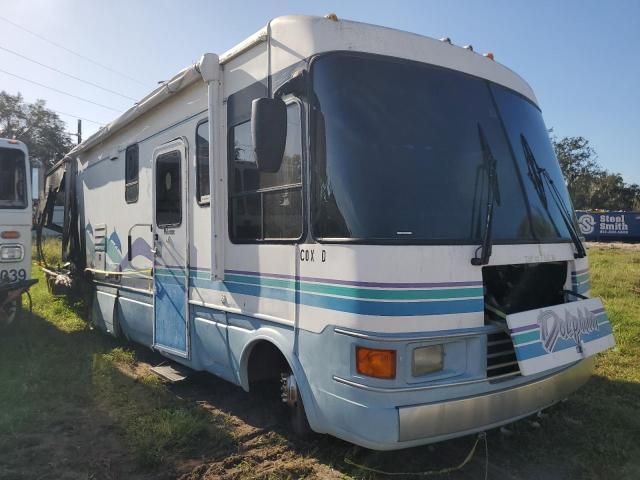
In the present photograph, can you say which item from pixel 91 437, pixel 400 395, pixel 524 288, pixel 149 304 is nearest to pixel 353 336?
pixel 400 395

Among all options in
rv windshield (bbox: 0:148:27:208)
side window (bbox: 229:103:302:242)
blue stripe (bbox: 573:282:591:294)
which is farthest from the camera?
rv windshield (bbox: 0:148:27:208)

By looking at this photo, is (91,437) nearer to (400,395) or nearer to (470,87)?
(400,395)

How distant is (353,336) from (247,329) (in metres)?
1.19

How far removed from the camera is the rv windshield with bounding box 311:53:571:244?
334 centimetres

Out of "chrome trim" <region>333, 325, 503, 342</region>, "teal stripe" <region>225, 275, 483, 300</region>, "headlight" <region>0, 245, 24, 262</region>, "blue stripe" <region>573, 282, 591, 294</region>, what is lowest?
"chrome trim" <region>333, 325, 503, 342</region>

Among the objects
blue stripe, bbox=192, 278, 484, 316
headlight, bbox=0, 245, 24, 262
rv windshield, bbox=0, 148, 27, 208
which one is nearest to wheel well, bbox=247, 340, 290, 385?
blue stripe, bbox=192, 278, 484, 316

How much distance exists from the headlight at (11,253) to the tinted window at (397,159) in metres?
5.38

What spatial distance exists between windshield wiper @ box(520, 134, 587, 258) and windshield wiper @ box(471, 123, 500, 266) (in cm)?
48

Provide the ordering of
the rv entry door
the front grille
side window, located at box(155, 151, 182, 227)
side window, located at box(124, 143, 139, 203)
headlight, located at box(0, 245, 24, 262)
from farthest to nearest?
headlight, located at box(0, 245, 24, 262) → side window, located at box(124, 143, 139, 203) → side window, located at box(155, 151, 182, 227) → the rv entry door → the front grille

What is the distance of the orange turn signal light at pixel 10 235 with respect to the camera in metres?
7.07

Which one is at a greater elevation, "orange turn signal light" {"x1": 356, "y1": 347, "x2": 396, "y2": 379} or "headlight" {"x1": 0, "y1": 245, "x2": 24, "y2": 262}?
"headlight" {"x1": 0, "y1": 245, "x2": 24, "y2": 262}

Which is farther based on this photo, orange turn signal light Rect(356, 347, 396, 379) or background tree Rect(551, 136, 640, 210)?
background tree Rect(551, 136, 640, 210)

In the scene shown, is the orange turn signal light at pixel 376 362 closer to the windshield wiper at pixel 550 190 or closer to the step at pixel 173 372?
the windshield wiper at pixel 550 190

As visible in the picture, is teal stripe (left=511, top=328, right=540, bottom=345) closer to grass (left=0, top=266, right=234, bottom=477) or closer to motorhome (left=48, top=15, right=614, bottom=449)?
motorhome (left=48, top=15, right=614, bottom=449)
